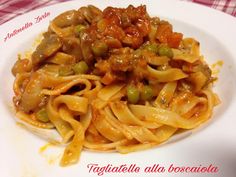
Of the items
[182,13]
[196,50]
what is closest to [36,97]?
[196,50]

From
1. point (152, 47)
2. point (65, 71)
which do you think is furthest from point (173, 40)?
point (65, 71)

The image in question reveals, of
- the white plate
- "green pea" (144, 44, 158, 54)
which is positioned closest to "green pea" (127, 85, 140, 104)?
"green pea" (144, 44, 158, 54)

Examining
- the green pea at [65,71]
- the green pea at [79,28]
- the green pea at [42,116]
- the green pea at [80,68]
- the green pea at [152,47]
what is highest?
the green pea at [152,47]

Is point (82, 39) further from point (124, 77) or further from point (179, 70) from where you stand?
point (179, 70)

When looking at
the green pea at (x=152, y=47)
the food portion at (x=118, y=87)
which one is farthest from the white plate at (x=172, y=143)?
the green pea at (x=152, y=47)

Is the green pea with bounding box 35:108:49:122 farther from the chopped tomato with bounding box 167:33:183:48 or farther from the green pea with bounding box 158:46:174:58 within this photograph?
the chopped tomato with bounding box 167:33:183:48

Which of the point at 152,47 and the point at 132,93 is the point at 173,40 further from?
the point at 132,93

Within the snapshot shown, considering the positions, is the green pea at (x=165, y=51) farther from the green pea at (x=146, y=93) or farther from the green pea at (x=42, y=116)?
the green pea at (x=42, y=116)
